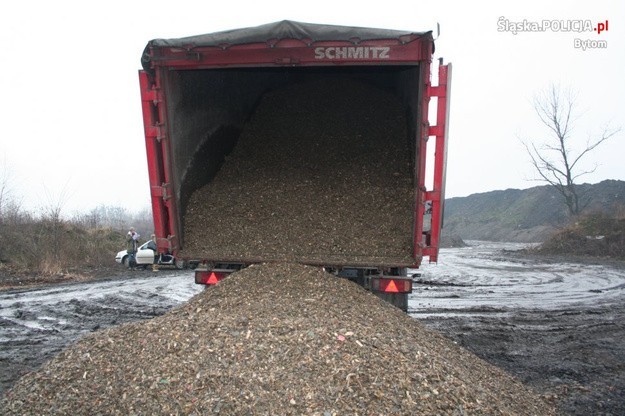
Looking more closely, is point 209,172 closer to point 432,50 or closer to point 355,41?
point 355,41

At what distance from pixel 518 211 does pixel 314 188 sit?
4780 cm

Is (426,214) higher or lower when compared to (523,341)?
higher

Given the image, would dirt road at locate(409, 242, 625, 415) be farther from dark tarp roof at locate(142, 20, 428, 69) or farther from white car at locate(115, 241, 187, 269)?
white car at locate(115, 241, 187, 269)

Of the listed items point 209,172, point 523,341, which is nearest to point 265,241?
point 209,172

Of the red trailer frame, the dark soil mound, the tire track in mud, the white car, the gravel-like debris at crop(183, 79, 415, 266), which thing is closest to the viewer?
the red trailer frame

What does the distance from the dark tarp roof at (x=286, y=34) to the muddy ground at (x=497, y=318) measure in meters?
3.50

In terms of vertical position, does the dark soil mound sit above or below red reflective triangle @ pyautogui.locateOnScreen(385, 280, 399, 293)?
below

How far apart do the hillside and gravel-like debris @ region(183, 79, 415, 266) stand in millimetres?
29067

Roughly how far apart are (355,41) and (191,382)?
3324 millimetres

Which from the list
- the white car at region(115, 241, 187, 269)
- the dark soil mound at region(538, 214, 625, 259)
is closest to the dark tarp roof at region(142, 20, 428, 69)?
the white car at region(115, 241, 187, 269)

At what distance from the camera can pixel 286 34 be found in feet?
17.5

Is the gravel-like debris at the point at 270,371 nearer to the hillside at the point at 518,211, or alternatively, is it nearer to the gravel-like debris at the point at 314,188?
the gravel-like debris at the point at 314,188

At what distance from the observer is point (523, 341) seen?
23.6ft

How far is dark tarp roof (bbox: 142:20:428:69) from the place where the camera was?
5.30m
